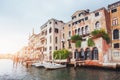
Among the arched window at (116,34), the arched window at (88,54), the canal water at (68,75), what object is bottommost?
the canal water at (68,75)

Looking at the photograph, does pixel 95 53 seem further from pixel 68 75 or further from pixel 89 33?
pixel 68 75

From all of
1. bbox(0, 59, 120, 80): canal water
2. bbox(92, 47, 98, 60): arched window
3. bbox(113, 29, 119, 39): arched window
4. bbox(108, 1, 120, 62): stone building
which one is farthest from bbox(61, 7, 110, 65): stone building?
bbox(0, 59, 120, 80): canal water

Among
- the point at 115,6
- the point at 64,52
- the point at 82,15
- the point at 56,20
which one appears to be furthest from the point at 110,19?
the point at 56,20

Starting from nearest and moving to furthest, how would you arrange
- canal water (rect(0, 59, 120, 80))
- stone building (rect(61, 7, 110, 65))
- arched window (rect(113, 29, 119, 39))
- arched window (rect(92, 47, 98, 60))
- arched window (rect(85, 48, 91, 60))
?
canal water (rect(0, 59, 120, 80)), stone building (rect(61, 7, 110, 65)), arched window (rect(92, 47, 98, 60)), arched window (rect(113, 29, 119, 39)), arched window (rect(85, 48, 91, 60))

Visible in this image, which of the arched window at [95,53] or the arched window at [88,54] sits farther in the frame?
the arched window at [88,54]

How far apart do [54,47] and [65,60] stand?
465 inches

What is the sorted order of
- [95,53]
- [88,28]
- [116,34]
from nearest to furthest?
[95,53] < [116,34] < [88,28]

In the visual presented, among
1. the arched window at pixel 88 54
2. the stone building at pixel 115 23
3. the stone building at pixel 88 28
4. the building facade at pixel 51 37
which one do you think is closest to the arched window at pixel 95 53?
the stone building at pixel 88 28

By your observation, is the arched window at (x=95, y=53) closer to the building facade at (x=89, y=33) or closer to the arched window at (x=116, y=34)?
the building facade at (x=89, y=33)

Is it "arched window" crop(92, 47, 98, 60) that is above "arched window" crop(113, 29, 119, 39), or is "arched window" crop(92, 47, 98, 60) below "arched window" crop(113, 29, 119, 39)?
below

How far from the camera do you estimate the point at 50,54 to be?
4916 cm

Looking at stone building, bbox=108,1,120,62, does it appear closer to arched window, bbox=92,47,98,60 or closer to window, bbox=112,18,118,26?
window, bbox=112,18,118,26

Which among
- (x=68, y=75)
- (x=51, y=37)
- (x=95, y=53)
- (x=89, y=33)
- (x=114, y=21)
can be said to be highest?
(x=114, y=21)

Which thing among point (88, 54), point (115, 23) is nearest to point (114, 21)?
point (115, 23)
